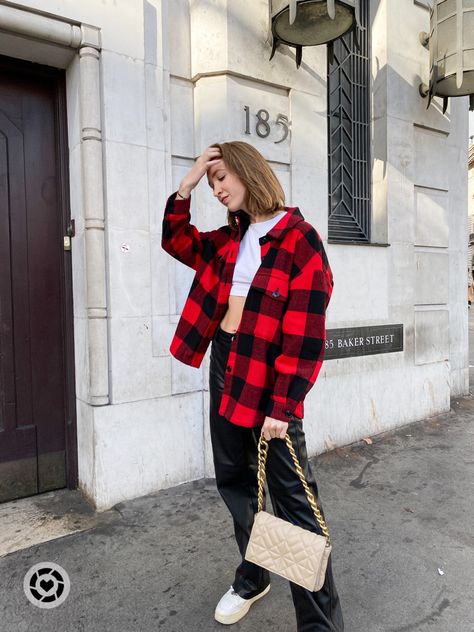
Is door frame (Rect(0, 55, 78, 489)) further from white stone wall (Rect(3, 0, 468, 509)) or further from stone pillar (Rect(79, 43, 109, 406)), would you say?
stone pillar (Rect(79, 43, 109, 406))

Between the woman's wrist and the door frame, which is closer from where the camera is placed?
the woman's wrist

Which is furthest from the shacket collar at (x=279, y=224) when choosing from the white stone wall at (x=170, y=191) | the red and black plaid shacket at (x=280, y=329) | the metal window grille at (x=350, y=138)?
the metal window grille at (x=350, y=138)

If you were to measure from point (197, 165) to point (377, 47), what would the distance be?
3.77 meters

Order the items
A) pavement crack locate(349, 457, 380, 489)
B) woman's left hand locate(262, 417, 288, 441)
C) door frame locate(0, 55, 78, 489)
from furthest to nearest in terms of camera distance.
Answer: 1. pavement crack locate(349, 457, 380, 489)
2. door frame locate(0, 55, 78, 489)
3. woman's left hand locate(262, 417, 288, 441)

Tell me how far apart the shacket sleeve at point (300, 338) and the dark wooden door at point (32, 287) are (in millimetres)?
2125

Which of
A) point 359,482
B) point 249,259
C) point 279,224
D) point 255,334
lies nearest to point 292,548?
point 255,334

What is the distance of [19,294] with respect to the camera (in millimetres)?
3291

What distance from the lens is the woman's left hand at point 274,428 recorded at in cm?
184

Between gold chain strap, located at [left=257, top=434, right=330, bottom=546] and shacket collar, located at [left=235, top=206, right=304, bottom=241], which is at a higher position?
shacket collar, located at [left=235, top=206, right=304, bottom=241]

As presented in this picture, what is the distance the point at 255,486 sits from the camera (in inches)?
89.6

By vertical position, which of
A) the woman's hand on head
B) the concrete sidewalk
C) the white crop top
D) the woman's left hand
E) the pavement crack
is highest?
the woman's hand on head

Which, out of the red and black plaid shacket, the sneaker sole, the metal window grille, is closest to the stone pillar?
the red and black plaid shacket

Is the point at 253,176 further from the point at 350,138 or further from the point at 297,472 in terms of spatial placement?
the point at 350,138

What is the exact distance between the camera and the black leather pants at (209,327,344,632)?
190cm
